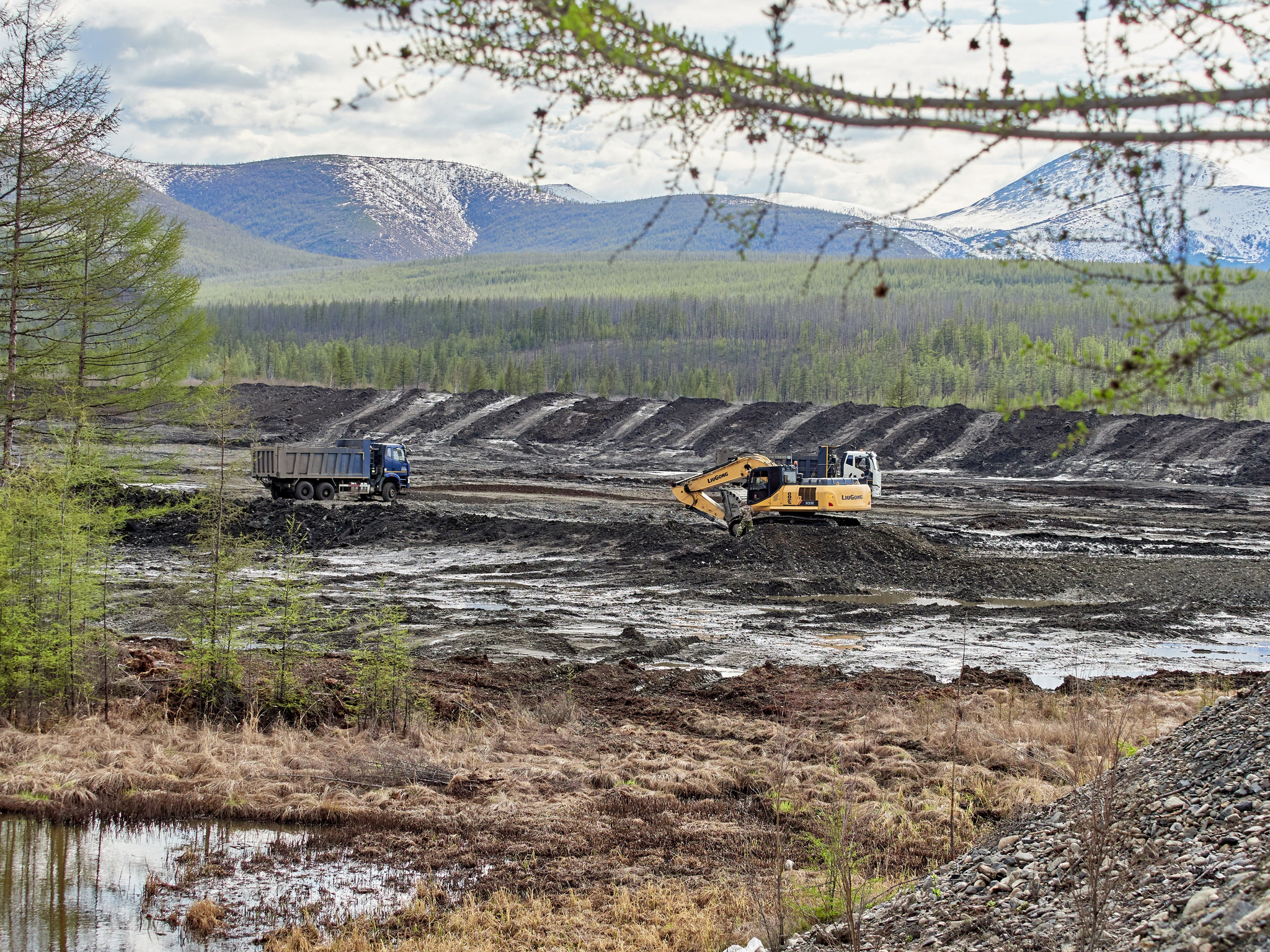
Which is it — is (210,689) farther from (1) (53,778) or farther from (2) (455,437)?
(2) (455,437)

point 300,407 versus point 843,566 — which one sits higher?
point 300,407

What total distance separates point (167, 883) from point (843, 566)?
2302 centimetres

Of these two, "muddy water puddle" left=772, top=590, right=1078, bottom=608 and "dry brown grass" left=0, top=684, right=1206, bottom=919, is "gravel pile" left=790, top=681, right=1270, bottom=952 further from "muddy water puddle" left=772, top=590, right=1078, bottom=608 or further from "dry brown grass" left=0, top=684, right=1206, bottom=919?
"muddy water puddle" left=772, top=590, right=1078, bottom=608

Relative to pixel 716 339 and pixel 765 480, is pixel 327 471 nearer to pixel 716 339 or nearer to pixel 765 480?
pixel 765 480

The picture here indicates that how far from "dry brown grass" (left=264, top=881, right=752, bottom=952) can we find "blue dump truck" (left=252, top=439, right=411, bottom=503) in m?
33.0

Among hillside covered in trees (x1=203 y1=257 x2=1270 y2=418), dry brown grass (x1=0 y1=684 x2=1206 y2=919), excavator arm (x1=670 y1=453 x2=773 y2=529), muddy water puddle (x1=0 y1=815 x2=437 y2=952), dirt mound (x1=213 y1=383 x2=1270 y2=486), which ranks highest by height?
hillside covered in trees (x1=203 y1=257 x2=1270 y2=418)

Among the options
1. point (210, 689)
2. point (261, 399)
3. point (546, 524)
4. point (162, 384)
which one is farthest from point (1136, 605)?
point (261, 399)

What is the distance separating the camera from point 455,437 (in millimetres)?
84188

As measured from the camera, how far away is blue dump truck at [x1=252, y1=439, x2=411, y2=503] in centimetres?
4050

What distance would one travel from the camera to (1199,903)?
5820mm

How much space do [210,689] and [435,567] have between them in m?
15.9

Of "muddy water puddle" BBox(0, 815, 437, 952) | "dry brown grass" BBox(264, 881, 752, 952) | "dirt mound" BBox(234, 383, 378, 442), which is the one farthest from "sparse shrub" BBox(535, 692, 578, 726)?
"dirt mound" BBox(234, 383, 378, 442)

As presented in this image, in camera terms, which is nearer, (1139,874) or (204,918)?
(1139,874)

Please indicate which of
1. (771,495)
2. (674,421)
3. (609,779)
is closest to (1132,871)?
(609,779)
